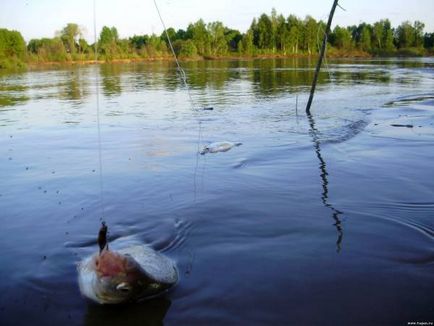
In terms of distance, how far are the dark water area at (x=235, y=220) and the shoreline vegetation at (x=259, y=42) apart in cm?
9912

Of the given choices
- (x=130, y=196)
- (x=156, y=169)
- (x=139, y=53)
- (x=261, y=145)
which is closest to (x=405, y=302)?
(x=130, y=196)

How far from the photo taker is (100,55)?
110500 millimetres

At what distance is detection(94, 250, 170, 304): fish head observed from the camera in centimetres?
423

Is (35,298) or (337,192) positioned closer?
(35,298)

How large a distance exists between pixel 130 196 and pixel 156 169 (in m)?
2.00

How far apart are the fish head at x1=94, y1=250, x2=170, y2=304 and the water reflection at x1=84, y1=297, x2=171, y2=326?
0.09 meters

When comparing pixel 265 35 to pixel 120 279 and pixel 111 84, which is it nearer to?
pixel 111 84

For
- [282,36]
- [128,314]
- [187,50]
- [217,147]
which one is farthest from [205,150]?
[282,36]

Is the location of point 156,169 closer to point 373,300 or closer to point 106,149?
point 106,149

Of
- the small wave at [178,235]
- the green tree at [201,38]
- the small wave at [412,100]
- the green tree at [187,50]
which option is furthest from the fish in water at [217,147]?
the green tree at [201,38]

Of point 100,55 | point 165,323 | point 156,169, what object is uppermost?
point 100,55

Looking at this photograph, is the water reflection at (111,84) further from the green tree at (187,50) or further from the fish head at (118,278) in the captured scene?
the green tree at (187,50)

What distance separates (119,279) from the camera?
13.9ft

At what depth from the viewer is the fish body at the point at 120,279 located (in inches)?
167
